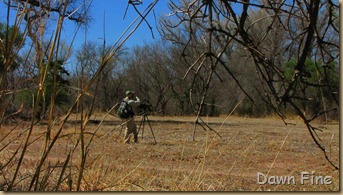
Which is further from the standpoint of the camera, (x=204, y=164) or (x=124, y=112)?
(x=124, y=112)

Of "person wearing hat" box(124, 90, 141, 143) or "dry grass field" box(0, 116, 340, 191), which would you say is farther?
"person wearing hat" box(124, 90, 141, 143)

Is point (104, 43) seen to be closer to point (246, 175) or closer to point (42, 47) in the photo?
point (42, 47)

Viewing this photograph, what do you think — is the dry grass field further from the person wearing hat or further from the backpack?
the backpack

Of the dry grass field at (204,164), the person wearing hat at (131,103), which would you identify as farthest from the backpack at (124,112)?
the dry grass field at (204,164)

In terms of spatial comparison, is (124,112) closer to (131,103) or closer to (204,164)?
(131,103)

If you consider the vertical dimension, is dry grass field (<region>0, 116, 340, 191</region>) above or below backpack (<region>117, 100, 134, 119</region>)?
below

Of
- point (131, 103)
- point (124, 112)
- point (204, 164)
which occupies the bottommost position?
point (204, 164)

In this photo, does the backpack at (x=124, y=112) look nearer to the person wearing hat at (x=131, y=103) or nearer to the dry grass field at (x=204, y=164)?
the person wearing hat at (x=131, y=103)

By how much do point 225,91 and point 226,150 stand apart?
1046cm

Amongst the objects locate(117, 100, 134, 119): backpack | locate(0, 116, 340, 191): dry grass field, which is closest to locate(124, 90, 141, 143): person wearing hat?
locate(117, 100, 134, 119): backpack

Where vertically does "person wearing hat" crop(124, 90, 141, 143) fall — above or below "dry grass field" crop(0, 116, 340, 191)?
above

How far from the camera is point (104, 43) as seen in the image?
4.36 feet

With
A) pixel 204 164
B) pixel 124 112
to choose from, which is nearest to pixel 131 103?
pixel 124 112

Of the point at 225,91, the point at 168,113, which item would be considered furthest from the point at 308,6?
the point at 168,113
